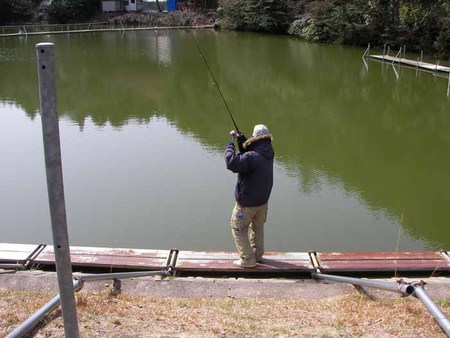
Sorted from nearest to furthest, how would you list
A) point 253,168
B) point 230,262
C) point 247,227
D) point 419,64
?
point 253,168 < point 247,227 < point 230,262 < point 419,64

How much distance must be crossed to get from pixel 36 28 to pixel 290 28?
17.9 meters

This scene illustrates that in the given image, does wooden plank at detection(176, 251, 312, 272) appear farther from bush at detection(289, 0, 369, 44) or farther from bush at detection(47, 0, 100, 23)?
bush at detection(47, 0, 100, 23)

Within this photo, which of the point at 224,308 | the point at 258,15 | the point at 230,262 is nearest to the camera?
the point at 224,308

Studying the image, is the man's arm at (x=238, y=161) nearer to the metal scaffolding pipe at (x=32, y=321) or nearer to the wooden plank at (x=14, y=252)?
the metal scaffolding pipe at (x=32, y=321)

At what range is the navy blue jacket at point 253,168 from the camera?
3.92 meters

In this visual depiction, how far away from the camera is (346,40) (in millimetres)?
27578

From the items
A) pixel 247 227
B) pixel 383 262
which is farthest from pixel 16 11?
pixel 383 262

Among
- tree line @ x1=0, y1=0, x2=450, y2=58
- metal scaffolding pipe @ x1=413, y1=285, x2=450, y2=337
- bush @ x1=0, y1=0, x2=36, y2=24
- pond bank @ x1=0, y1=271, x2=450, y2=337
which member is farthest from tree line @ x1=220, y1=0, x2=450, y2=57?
metal scaffolding pipe @ x1=413, y1=285, x2=450, y2=337

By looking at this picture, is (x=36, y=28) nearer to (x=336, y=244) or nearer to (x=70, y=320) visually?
(x=336, y=244)

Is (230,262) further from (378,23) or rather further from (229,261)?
(378,23)

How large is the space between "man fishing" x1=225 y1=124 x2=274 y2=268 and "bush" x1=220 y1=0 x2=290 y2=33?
102 ft

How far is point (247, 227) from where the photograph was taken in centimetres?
422

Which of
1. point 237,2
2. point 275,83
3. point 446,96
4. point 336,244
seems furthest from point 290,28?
point 336,244

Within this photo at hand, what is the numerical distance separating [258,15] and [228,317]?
33015 millimetres
